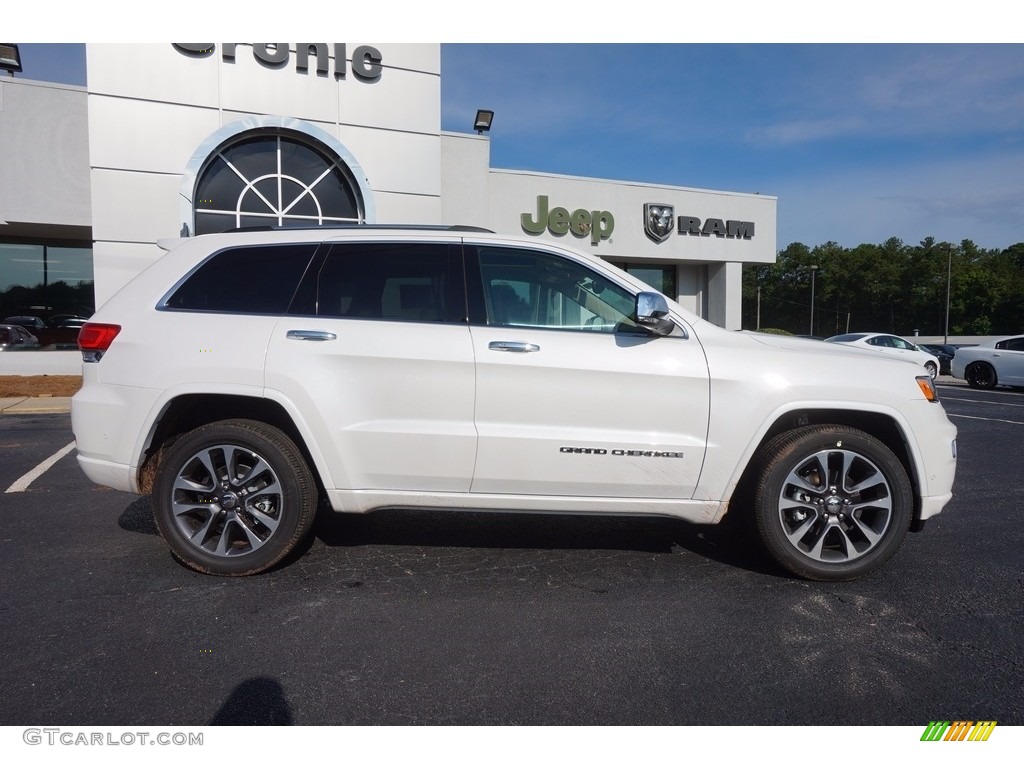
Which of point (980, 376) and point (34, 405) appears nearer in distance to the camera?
point (34, 405)

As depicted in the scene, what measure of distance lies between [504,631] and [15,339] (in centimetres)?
1836

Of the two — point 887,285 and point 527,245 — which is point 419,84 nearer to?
point 527,245

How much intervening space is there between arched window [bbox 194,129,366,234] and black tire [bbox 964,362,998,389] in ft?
54.7

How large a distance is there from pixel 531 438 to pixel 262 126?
39.5 ft

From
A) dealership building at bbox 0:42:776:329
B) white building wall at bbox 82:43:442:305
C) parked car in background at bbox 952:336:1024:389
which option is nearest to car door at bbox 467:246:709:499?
dealership building at bbox 0:42:776:329

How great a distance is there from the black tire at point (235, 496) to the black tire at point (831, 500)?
2.56 m

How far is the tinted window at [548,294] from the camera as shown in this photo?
3939 millimetres

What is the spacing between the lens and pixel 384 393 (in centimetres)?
382

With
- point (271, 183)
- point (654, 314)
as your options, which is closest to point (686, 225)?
point (271, 183)

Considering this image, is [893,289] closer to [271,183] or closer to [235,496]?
[271,183]

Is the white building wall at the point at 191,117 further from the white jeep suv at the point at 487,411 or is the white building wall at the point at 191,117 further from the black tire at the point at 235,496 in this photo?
the black tire at the point at 235,496

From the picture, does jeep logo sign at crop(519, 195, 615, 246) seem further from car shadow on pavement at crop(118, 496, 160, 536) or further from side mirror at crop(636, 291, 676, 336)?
side mirror at crop(636, 291, 676, 336)

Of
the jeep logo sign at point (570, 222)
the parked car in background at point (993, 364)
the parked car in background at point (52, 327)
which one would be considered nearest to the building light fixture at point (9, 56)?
the parked car in background at point (52, 327)

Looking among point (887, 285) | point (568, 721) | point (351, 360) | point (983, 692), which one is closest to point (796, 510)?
point (983, 692)
